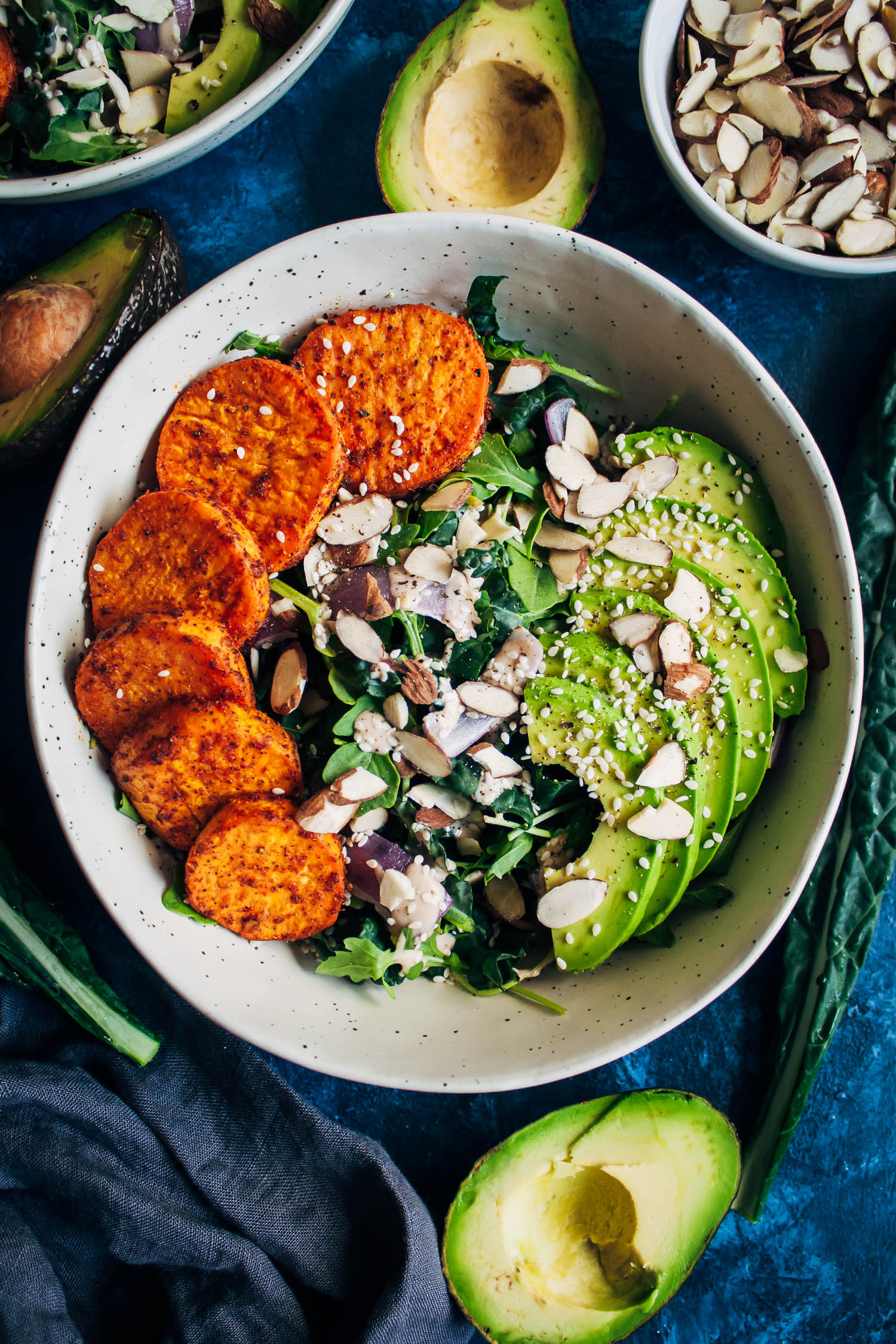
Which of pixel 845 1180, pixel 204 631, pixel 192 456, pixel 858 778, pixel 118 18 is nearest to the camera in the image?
pixel 204 631

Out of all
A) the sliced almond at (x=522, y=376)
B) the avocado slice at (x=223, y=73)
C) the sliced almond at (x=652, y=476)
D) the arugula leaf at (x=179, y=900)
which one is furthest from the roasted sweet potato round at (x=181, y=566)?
the avocado slice at (x=223, y=73)

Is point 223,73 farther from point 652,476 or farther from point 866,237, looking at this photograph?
point 866,237

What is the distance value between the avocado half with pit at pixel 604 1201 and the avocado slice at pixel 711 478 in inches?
43.9

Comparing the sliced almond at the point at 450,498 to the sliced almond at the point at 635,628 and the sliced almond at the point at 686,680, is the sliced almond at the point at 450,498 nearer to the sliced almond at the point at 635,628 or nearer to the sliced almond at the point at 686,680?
the sliced almond at the point at 635,628

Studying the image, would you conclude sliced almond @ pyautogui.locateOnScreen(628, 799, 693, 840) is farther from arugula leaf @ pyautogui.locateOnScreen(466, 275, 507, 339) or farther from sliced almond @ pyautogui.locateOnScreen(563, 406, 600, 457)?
arugula leaf @ pyautogui.locateOnScreen(466, 275, 507, 339)

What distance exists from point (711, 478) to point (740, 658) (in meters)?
0.35

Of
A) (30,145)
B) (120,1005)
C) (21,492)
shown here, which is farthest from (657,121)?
(120,1005)

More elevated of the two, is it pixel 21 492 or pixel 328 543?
pixel 21 492

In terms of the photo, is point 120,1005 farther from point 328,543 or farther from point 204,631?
point 328,543

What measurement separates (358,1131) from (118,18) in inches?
89.4

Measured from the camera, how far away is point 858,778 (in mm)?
1892

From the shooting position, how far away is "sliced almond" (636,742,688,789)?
1.55 meters

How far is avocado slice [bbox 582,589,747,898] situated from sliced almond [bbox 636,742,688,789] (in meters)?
0.05

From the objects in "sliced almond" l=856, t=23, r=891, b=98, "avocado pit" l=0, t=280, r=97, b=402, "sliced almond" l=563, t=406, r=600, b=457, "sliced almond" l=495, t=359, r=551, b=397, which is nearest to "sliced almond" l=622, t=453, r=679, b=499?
"sliced almond" l=563, t=406, r=600, b=457
